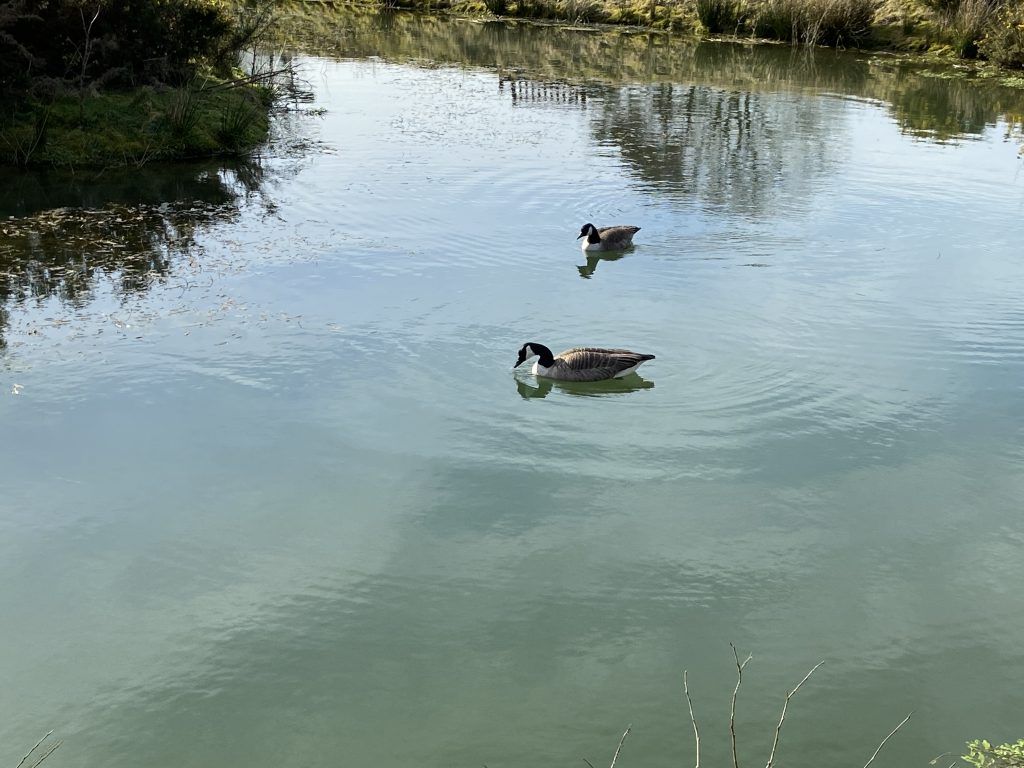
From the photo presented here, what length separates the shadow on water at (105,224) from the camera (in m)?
12.3

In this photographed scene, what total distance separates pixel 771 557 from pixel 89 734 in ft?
14.6

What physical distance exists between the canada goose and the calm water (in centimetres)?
29

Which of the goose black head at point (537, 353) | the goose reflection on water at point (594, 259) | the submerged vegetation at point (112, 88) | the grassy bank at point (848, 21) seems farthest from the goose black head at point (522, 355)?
the grassy bank at point (848, 21)

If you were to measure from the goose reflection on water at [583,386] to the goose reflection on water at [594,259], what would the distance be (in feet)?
9.84

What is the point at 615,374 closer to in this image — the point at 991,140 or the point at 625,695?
the point at 625,695

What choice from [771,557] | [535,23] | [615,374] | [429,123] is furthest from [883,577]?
[535,23]

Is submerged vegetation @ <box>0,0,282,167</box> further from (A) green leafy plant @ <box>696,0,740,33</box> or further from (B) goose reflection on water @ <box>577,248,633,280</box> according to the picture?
(A) green leafy plant @ <box>696,0,740,33</box>

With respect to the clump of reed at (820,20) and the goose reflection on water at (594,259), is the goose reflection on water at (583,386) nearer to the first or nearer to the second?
the goose reflection on water at (594,259)

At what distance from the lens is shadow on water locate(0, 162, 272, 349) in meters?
12.3

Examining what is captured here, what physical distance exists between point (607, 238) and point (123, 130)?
9661 mm

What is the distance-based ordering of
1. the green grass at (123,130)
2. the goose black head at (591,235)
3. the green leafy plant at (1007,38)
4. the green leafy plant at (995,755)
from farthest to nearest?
1. the green leafy plant at (1007,38)
2. the green grass at (123,130)
3. the goose black head at (591,235)
4. the green leafy plant at (995,755)

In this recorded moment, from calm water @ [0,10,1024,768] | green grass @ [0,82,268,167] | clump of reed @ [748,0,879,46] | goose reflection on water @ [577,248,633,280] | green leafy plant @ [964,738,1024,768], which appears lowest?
green leafy plant @ [964,738,1024,768]

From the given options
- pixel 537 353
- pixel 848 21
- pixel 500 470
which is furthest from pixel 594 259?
pixel 848 21

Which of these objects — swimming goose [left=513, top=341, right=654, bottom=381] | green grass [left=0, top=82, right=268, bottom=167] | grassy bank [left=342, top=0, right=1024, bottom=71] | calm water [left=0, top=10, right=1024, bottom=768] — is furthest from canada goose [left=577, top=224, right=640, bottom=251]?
grassy bank [left=342, top=0, right=1024, bottom=71]
